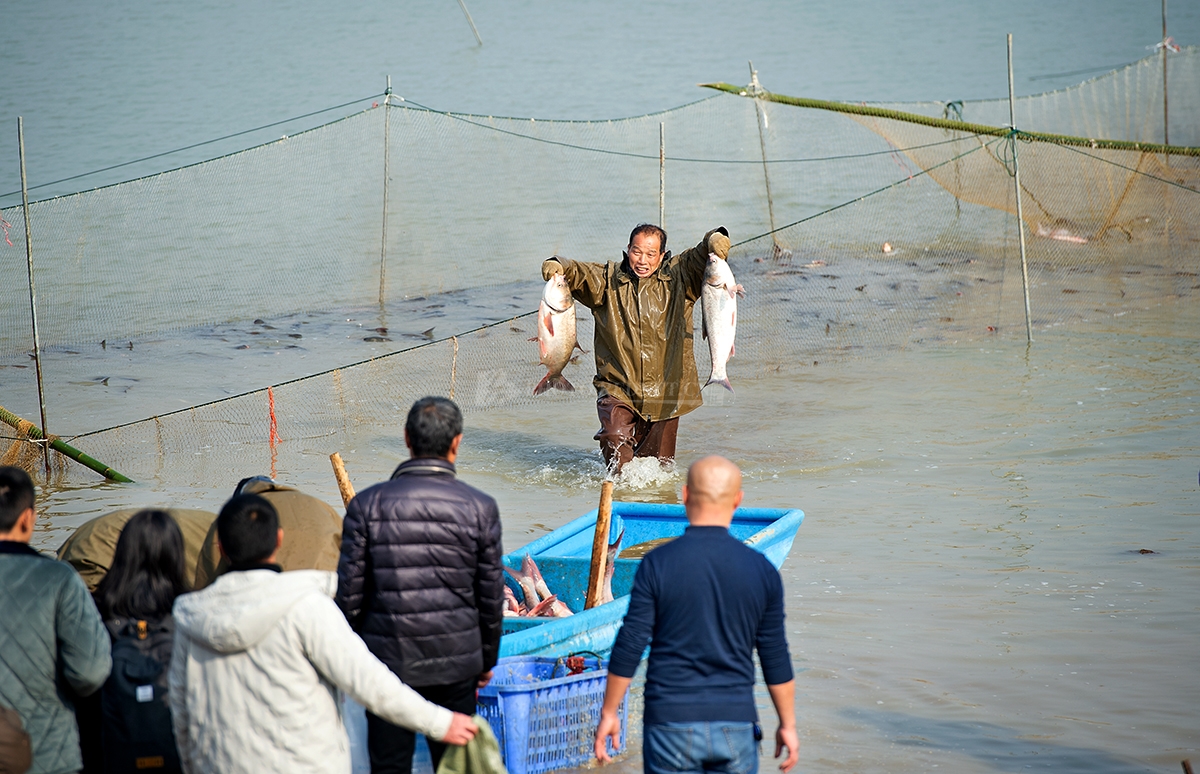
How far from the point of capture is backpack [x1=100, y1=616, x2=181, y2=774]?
3.10 metres

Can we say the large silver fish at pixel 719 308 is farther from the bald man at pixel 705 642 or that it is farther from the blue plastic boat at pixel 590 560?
the bald man at pixel 705 642

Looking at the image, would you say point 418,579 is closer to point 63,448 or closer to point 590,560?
point 590,560

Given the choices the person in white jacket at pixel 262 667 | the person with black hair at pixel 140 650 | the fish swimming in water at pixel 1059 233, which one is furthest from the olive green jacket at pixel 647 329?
the fish swimming in water at pixel 1059 233

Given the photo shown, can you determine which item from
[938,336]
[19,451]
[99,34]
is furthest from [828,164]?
[99,34]

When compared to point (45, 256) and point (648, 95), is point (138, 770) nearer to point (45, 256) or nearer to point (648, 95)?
point (45, 256)

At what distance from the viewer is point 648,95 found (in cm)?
2692

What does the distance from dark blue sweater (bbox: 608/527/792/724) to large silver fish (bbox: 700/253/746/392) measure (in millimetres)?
3827

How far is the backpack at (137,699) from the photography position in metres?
3.10

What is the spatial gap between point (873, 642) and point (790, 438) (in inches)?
152

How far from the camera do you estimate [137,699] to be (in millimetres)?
3105

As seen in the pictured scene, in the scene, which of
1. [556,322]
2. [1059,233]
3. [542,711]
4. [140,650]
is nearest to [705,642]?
[542,711]

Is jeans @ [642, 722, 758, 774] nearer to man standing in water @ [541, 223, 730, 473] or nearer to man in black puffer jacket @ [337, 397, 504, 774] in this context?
man in black puffer jacket @ [337, 397, 504, 774]

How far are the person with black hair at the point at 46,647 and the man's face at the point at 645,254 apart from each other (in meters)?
4.64

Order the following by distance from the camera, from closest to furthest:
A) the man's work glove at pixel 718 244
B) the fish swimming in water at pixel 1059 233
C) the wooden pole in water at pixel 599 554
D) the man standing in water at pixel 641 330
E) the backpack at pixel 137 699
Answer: the backpack at pixel 137 699, the wooden pole in water at pixel 599 554, the man's work glove at pixel 718 244, the man standing in water at pixel 641 330, the fish swimming in water at pixel 1059 233
